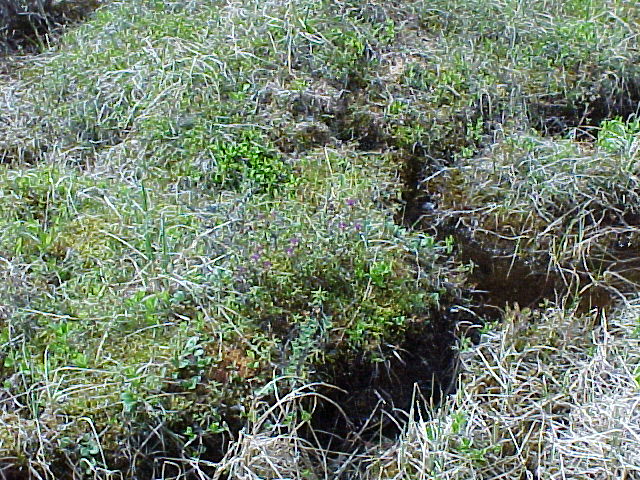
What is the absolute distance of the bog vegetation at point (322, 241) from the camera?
239 cm

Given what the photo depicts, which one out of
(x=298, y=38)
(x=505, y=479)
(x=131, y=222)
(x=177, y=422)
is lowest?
(x=505, y=479)

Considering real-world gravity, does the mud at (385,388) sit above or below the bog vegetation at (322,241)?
below

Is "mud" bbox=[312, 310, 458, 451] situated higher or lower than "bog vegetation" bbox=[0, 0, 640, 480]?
lower

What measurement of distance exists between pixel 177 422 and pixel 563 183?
174cm

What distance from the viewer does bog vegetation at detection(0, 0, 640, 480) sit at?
2387 mm

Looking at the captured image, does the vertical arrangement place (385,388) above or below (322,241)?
below

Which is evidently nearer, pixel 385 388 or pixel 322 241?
pixel 385 388

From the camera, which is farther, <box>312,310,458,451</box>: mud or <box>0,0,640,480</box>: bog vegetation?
<box>312,310,458,451</box>: mud

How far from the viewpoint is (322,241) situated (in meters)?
2.81

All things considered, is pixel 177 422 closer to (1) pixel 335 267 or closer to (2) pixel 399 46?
(1) pixel 335 267

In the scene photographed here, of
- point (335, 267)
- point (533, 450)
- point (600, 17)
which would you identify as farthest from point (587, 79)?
point (533, 450)

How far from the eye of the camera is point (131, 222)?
296cm

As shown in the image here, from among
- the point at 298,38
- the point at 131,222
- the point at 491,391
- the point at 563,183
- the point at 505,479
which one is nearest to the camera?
the point at 505,479

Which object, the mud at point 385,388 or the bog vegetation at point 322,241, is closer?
the bog vegetation at point 322,241
